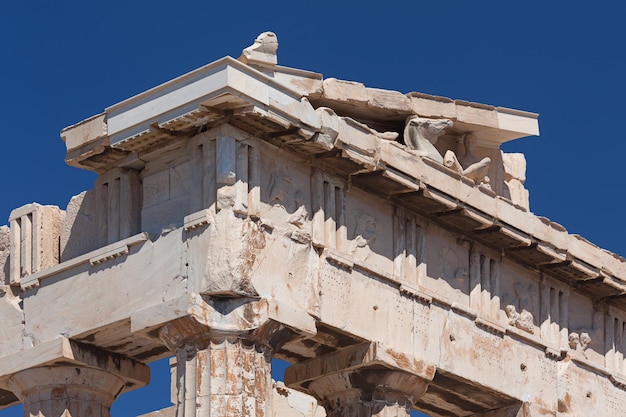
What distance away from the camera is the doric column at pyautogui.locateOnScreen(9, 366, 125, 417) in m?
29.5

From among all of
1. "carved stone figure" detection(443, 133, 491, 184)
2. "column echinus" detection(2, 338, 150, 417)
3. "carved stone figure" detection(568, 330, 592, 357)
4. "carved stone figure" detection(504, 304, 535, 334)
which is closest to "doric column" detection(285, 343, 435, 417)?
"carved stone figure" detection(504, 304, 535, 334)

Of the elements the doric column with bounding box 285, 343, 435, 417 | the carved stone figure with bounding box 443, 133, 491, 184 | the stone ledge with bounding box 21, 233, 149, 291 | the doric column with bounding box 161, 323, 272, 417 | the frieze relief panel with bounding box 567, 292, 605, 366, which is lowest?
the doric column with bounding box 161, 323, 272, 417

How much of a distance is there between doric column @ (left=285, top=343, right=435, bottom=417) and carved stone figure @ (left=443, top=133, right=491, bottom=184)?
10.3 ft

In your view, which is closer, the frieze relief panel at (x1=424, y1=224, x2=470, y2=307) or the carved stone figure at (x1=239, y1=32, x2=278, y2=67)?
the carved stone figure at (x1=239, y1=32, x2=278, y2=67)

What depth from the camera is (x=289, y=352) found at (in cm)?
2992

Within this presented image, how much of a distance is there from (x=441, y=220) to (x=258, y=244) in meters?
4.30

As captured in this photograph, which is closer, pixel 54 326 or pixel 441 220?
pixel 54 326

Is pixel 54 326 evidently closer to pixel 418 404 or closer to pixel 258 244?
Answer: pixel 258 244

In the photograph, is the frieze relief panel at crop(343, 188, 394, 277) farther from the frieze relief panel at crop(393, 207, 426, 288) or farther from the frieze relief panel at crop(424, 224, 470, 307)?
the frieze relief panel at crop(424, 224, 470, 307)

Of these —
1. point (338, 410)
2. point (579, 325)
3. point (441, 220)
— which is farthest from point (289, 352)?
point (579, 325)

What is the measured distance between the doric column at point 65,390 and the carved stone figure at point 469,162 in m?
5.90

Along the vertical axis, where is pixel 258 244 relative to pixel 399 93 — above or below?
below

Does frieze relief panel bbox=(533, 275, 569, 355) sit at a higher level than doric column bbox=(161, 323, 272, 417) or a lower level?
higher

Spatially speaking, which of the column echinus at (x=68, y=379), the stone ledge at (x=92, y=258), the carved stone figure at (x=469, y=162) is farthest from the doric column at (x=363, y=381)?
the stone ledge at (x=92, y=258)
